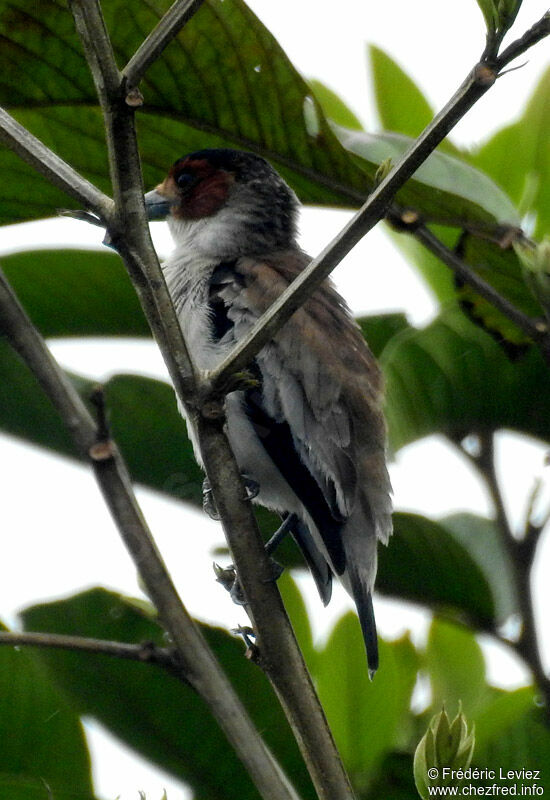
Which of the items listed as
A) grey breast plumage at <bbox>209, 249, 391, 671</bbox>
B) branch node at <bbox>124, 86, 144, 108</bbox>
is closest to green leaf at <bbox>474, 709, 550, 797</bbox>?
grey breast plumage at <bbox>209, 249, 391, 671</bbox>

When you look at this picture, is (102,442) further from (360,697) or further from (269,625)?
(360,697)

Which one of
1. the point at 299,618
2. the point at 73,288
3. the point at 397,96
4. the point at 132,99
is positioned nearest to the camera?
the point at 132,99

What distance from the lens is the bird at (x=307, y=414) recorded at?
305 cm

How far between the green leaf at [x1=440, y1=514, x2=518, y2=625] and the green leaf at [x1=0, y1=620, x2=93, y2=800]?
1147mm

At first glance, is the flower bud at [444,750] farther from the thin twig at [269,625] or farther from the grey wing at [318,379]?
the grey wing at [318,379]

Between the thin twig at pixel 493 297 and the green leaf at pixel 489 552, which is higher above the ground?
the thin twig at pixel 493 297

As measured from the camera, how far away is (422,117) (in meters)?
3.98

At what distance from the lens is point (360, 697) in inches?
117

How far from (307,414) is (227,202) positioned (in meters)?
1.66

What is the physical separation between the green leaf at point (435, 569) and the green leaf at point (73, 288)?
1.06 metres

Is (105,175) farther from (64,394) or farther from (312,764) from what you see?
(312,764)

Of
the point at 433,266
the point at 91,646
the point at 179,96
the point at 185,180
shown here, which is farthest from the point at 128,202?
the point at 185,180

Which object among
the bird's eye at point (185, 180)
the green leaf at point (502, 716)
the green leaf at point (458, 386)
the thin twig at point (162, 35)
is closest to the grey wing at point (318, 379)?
the green leaf at point (458, 386)

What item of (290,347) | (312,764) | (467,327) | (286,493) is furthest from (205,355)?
(312,764)
